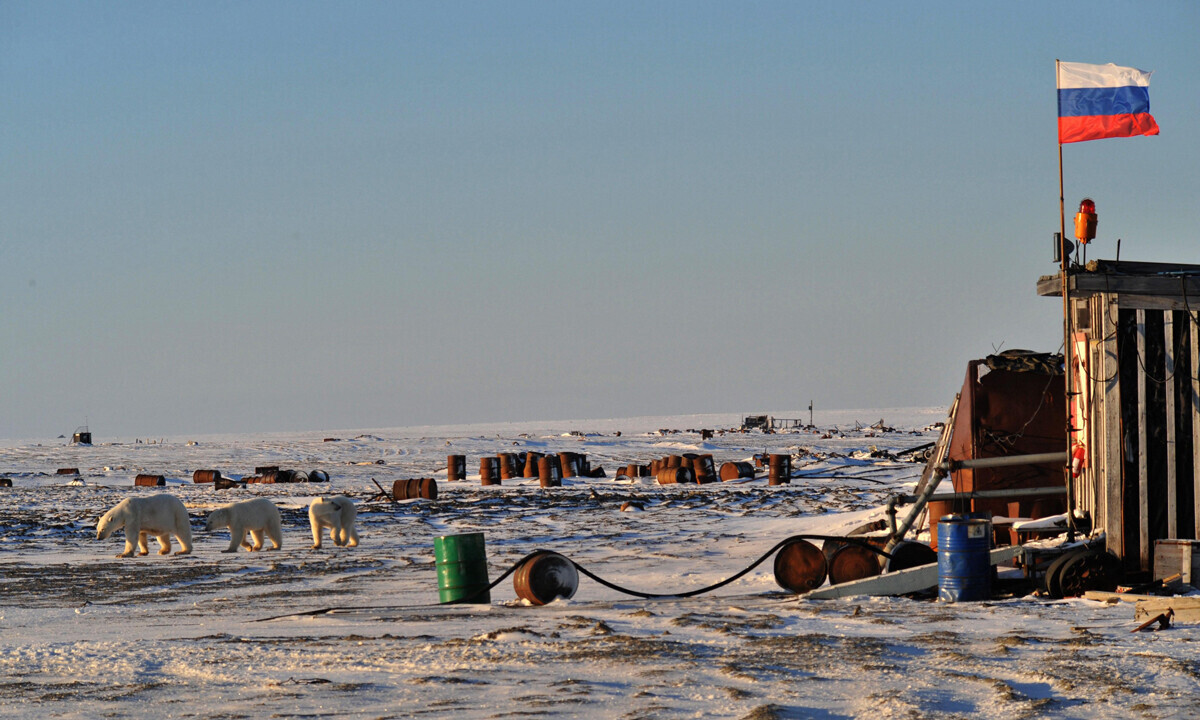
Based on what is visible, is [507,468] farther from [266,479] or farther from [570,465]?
[266,479]

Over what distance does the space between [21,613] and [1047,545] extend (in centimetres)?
1069

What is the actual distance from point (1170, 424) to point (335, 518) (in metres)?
13.1

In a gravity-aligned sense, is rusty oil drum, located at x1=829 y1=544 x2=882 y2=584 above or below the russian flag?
below

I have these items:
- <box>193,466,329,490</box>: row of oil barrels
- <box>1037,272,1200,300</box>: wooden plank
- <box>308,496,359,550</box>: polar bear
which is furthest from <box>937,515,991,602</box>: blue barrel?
<box>193,466,329,490</box>: row of oil barrels

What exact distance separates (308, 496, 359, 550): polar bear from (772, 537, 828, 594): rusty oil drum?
9567mm

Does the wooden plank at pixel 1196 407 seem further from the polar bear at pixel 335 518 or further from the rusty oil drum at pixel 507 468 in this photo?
the rusty oil drum at pixel 507 468

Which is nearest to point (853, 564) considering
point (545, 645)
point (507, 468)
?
point (545, 645)

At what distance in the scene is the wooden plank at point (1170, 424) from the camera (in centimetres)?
1303

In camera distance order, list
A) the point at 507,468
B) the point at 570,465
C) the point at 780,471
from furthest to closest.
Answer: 1. the point at 507,468
2. the point at 570,465
3. the point at 780,471

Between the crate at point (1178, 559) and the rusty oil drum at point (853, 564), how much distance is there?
280 centimetres

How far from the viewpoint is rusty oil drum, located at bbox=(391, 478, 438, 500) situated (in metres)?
33.8

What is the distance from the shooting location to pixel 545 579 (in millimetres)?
12969

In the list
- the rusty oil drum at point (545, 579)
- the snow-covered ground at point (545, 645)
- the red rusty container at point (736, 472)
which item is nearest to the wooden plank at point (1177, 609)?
the snow-covered ground at point (545, 645)

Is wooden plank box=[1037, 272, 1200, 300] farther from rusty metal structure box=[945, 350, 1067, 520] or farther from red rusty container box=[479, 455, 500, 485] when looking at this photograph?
red rusty container box=[479, 455, 500, 485]
